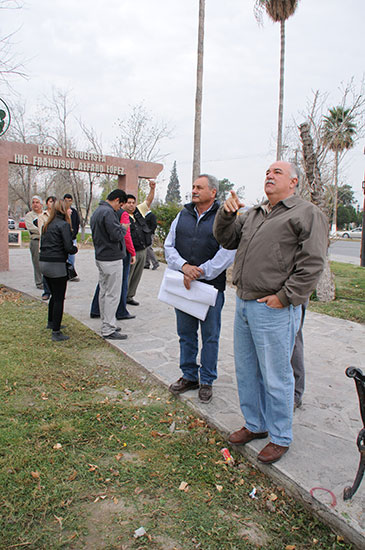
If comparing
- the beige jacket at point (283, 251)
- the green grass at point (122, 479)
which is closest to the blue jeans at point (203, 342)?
the green grass at point (122, 479)

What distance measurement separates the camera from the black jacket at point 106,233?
5188mm

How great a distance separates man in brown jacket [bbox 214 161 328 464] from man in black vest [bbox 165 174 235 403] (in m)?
0.65

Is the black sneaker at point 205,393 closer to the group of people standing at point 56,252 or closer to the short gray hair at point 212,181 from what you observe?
the short gray hair at point 212,181

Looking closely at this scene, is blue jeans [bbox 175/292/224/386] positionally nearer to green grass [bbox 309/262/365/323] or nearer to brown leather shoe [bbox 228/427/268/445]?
brown leather shoe [bbox 228/427/268/445]

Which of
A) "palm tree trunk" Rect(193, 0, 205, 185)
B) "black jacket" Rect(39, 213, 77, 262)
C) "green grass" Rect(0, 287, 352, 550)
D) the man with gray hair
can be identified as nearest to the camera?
"green grass" Rect(0, 287, 352, 550)

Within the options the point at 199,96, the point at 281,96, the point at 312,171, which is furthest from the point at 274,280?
the point at 281,96

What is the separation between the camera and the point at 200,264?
3625 mm

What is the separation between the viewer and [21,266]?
39.2ft

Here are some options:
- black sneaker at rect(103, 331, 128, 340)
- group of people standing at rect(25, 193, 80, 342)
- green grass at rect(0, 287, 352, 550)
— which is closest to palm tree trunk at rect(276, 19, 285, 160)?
group of people standing at rect(25, 193, 80, 342)

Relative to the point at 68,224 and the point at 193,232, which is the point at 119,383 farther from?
the point at 68,224

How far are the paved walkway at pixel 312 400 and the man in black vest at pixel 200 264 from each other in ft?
0.79

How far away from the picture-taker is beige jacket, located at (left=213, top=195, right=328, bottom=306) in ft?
8.11

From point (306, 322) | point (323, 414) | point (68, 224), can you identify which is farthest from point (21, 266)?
point (323, 414)

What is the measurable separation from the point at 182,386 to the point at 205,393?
26 centimetres
